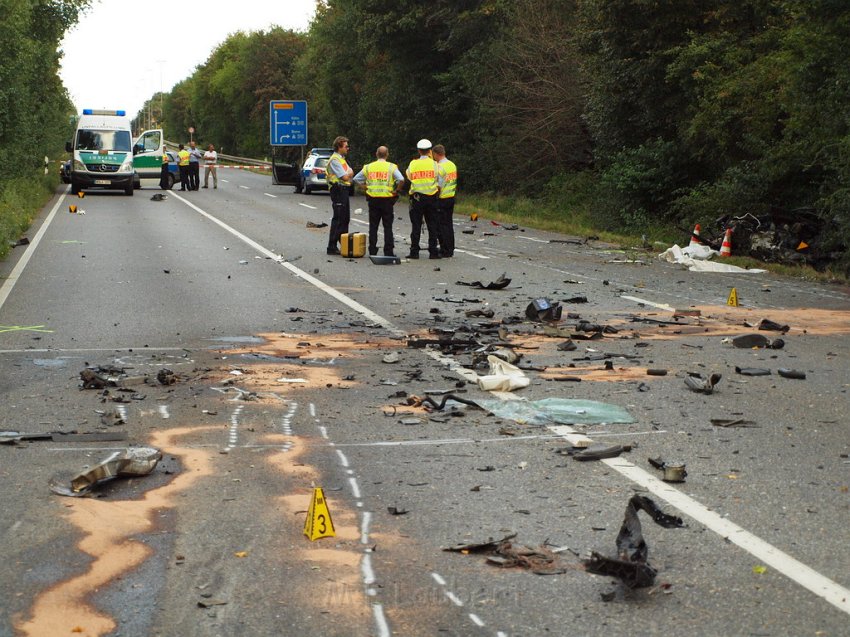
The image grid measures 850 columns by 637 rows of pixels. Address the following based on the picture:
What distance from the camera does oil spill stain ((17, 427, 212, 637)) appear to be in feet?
13.9

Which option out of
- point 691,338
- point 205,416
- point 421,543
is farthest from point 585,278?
point 421,543

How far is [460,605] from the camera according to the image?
14.5 feet

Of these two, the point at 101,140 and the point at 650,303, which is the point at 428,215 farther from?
the point at 101,140

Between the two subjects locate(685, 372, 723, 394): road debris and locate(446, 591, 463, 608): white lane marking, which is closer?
locate(446, 591, 463, 608): white lane marking

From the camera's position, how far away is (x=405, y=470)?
637cm

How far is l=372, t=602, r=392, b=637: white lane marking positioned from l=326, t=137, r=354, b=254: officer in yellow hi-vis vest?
15.1 m

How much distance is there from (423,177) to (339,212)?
155 cm

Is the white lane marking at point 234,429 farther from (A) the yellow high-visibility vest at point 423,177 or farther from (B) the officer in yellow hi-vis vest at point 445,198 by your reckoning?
(B) the officer in yellow hi-vis vest at point 445,198

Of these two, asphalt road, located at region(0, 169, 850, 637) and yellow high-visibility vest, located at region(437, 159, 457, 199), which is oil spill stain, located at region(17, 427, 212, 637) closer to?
asphalt road, located at region(0, 169, 850, 637)

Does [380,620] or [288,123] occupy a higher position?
[288,123]

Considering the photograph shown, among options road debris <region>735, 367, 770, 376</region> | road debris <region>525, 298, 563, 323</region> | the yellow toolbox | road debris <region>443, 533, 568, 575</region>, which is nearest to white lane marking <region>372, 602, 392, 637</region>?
road debris <region>443, 533, 568, 575</region>

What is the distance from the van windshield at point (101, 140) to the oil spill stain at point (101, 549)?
37.1m

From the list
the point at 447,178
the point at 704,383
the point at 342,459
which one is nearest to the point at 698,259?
the point at 447,178

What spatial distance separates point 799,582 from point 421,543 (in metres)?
1.57
